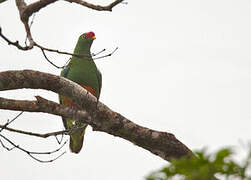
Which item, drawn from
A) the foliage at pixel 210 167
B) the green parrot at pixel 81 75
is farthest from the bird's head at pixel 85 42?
the foliage at pixel 210 167

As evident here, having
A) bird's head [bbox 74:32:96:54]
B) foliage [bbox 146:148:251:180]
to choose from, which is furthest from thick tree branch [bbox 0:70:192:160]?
bird's head [bbox 74:32:96:54]

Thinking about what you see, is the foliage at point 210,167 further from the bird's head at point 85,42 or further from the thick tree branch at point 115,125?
the bird's head at point 85,42

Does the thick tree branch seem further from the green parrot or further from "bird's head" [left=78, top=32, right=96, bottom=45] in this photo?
"bird's head" [left=78, top=32, right=96, bottom=45]

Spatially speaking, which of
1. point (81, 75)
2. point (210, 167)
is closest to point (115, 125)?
point (210, 167)

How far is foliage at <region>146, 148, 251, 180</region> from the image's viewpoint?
1.21 meters

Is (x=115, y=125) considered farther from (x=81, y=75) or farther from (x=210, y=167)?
(x=81, y=75)

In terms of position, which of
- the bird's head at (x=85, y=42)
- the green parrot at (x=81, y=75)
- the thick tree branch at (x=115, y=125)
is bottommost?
the thick tree branch at (x=115, y=125)

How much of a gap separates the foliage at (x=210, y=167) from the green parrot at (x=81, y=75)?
14.2 ft

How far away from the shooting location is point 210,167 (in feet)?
3.98

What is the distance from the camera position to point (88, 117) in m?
3.39

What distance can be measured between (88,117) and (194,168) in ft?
7.34

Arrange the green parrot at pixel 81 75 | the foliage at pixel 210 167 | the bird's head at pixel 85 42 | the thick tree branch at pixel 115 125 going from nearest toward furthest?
1. the foliage at pixel 210 167
2. the thick tree branch at pixel 115 125
3. the green parrot at pixel 81 75
4. the bird's head at pixel 85 42

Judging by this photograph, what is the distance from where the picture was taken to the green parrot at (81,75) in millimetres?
5672

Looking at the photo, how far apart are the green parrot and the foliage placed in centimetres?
432
